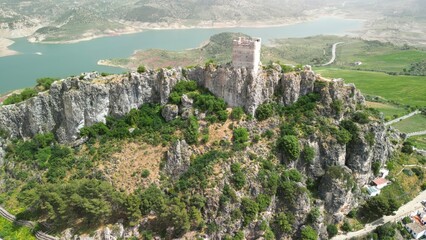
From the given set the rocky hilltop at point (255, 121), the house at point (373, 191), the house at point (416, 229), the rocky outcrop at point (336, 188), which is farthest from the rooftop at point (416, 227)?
the rocky outcrop at point (336, 188)

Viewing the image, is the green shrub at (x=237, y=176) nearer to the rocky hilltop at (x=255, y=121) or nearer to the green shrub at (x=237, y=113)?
the rocky hilltop at (x=255, y=121)

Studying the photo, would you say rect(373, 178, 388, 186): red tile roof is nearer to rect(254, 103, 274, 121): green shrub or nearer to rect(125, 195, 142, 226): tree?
rect(254, 103, 274, 121): green shrub

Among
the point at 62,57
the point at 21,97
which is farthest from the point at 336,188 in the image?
the point at 62,57

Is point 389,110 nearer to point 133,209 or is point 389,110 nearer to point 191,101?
point 191,101

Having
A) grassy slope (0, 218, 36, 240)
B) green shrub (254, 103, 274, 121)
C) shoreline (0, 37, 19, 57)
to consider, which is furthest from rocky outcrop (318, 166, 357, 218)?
shoreline (0, 37, 19, 57)

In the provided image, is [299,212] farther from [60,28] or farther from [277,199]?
[60,28]

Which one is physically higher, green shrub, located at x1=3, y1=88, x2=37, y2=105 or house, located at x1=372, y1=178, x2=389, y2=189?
green shrub, located at x1=3, y1=88, x2=37, y2=105

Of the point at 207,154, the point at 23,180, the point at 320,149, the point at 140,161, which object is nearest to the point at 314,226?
the point at 320,149
